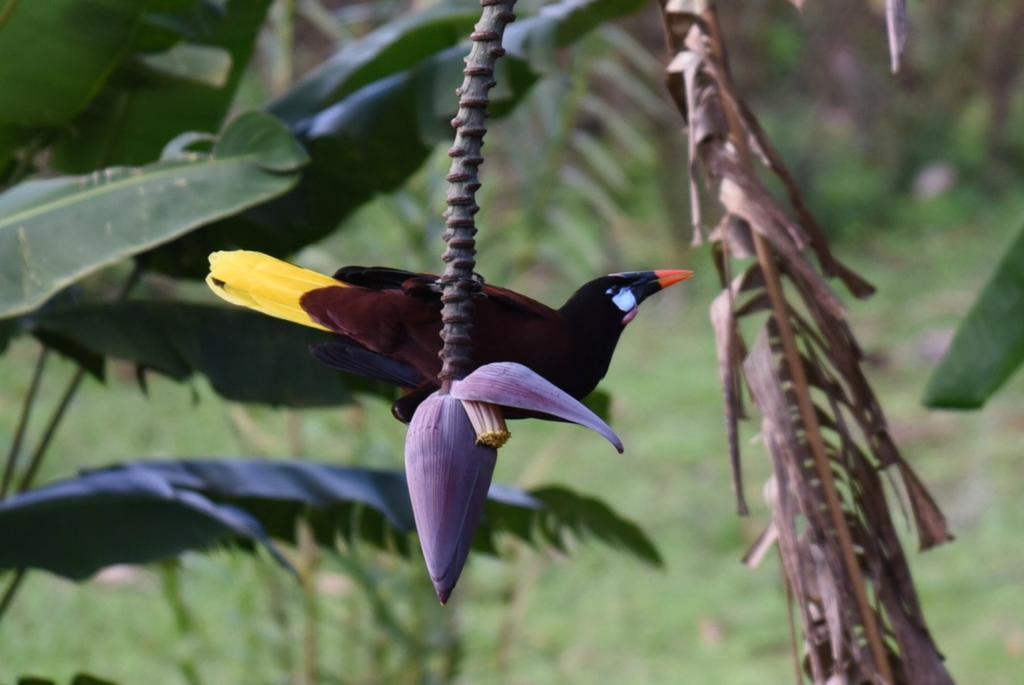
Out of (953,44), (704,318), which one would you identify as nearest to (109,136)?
(704,318)

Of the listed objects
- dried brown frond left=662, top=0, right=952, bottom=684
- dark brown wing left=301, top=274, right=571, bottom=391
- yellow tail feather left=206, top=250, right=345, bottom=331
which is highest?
yellow tail feather left=206, top=250, right=345, bottom=331

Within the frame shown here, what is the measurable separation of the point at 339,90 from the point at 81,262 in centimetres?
51

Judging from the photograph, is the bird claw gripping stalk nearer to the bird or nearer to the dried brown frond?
the bird

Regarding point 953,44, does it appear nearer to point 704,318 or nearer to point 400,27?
point 704,318

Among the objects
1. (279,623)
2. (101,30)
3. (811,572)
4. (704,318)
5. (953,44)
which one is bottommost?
(704,318)

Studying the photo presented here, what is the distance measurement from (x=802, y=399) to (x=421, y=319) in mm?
481

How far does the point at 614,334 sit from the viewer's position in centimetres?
34

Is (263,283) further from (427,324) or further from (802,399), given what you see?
(802,399)

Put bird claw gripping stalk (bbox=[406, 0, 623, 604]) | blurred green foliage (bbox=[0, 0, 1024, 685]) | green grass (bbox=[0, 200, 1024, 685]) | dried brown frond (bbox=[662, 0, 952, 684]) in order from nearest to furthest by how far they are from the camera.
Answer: bird claw gripping stalk (bbox=[406, 0, 623, 604])
dried brown frond (bbox=[662, 0, 952, 684])
blurred green foliage (bbox=[0, 0, 1024, 685])
green grass (bbox=[0, 200, 1024, 685])

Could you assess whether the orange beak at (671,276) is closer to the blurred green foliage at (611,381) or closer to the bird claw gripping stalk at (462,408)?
the bird claw gripping stalk at (462,408)

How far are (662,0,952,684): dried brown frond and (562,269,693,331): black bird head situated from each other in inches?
15.2

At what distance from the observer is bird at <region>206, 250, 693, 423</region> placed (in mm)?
337

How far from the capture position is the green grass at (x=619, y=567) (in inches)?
89.7

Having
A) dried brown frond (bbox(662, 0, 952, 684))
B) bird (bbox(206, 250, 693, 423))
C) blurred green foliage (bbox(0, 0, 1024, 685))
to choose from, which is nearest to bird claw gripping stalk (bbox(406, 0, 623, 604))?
bird (bbox(206, 250, 693, 423))
